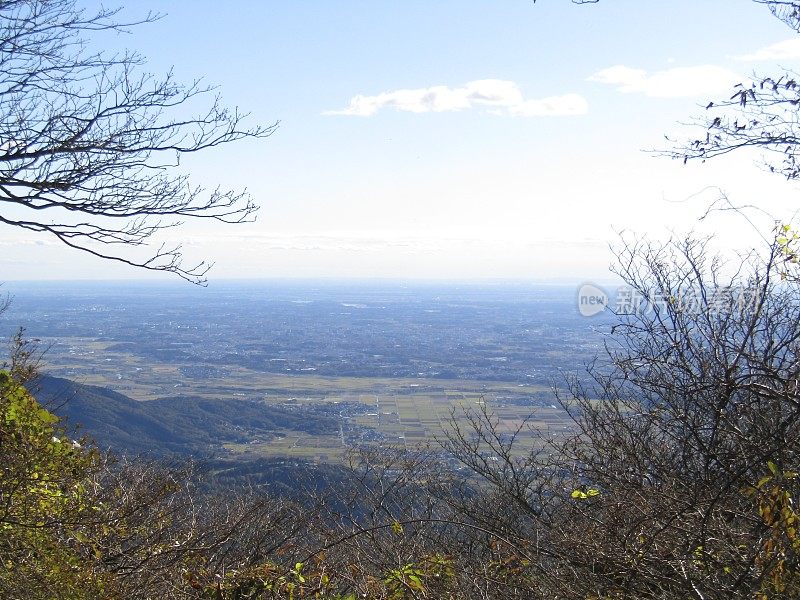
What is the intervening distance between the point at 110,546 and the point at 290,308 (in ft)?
412

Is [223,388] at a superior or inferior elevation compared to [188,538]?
inferior

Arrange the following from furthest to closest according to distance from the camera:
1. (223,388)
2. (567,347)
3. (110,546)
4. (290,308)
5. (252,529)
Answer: (290,308)
(223,388)
(567,347)
(252,529)
(110,546)

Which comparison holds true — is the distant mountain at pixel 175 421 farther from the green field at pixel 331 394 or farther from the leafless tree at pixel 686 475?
the leafless tree at pixel 686 475

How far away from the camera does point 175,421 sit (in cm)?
3834

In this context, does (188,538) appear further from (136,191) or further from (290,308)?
(290,308)

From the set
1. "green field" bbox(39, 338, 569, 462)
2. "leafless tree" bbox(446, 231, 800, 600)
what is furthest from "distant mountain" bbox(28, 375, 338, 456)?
"leafless tree" bbox(446, 231, 800, 600)

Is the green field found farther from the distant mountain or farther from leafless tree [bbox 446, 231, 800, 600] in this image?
leafless tree [bbox 446, 231, 800, 600]

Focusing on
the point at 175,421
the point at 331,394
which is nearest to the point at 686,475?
the point at 175,421

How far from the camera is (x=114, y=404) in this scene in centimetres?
3466

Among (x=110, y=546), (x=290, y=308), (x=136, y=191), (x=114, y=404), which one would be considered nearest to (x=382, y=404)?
(x=114, y=404)

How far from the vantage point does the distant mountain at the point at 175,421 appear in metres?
30.0

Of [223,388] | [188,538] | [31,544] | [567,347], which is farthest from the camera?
[223,388]

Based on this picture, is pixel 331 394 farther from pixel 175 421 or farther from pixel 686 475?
pixel 686 475

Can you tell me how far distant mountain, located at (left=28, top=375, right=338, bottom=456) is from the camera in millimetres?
30000
